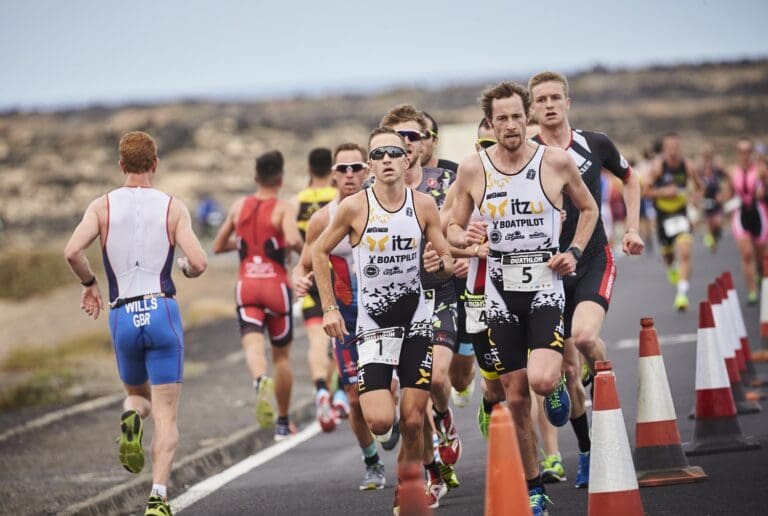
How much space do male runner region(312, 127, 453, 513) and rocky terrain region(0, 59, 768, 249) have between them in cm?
5687

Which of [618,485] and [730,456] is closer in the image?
[618,485]

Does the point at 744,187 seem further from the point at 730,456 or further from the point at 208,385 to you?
the point at 730,456

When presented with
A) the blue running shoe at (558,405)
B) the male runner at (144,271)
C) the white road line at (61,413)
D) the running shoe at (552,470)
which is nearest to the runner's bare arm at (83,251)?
the male runner at (144,271)

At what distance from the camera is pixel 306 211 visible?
14156 mm

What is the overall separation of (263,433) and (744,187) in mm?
9752

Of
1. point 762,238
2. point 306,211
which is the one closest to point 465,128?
point 762,238

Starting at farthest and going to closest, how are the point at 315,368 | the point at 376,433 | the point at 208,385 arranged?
the point at 208,385 < the point at 315,368 < the point at 376,433

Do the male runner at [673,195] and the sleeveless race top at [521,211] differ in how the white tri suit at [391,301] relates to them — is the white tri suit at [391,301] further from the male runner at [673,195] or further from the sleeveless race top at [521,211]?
the male runner at [673,195]

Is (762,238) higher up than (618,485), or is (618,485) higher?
(762,238)

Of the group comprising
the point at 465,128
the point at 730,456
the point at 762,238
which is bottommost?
the point at 730,456

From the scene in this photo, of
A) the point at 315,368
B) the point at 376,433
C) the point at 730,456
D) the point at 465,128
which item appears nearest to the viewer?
the point at 376,433

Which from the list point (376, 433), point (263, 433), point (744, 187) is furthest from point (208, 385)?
point (376, 433)

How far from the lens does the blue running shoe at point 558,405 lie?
28.6ft

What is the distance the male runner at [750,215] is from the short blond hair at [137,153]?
41.7ft
